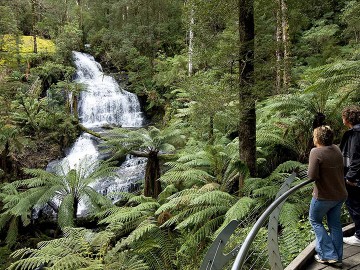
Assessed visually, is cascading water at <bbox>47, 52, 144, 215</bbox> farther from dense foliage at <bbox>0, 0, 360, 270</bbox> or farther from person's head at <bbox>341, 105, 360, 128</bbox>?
person's head at <bbox>341, 105, 360, 128</bbox>

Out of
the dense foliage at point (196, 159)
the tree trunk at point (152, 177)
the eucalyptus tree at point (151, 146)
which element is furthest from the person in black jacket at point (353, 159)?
the tree trunk at point (152, 177)

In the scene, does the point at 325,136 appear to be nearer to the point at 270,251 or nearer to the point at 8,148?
the point at 270,251

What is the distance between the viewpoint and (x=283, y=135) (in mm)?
6762

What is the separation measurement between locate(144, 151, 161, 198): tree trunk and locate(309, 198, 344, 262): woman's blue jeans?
16.9 ft

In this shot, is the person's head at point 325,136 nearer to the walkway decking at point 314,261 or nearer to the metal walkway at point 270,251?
the metal walkway at point 270,251

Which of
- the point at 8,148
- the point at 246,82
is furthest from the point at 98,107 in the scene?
the point at 246,82

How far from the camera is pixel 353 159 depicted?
316 centimetres

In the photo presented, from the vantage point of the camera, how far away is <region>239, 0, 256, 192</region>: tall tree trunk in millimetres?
4773

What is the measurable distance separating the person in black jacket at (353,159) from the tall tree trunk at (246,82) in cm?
178

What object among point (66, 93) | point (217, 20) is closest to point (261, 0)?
point (217, 20)

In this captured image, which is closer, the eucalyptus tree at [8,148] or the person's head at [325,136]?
the person's head at [325,136]

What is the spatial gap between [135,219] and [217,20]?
12.9 ft

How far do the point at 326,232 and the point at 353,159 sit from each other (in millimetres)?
787

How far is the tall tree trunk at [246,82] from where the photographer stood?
477 cm
